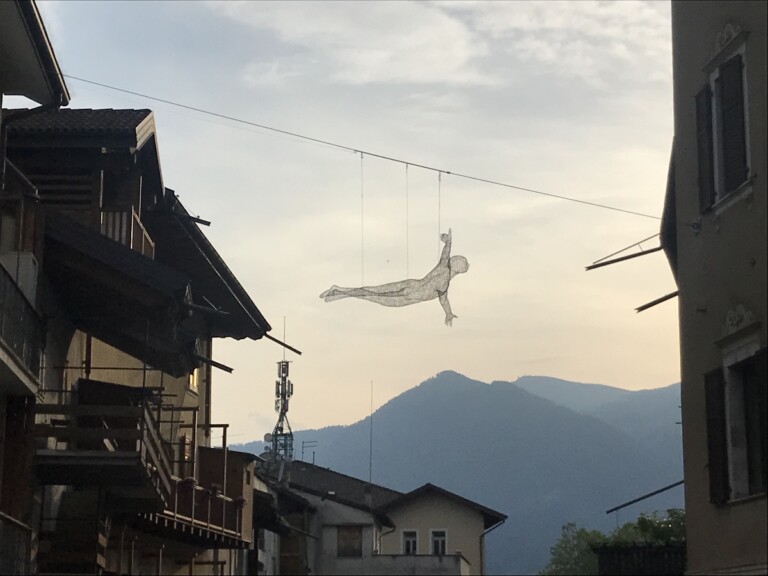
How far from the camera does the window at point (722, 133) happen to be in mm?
17125

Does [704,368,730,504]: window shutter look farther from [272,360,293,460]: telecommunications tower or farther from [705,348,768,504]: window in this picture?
[272,360,293,460]: telecommunications tower

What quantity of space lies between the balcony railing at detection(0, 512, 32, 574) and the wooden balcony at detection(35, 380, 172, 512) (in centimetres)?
139

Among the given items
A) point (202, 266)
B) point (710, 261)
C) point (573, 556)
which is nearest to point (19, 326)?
point (710, 261)

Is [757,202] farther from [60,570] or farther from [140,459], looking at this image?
[60,570]

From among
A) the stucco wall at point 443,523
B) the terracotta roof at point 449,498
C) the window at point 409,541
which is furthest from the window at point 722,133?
the window at point 409,541

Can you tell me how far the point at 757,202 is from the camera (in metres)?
16.3

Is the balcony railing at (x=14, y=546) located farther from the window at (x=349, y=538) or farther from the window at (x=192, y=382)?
the window at (x=349, y=538)

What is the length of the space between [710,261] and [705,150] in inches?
58.5

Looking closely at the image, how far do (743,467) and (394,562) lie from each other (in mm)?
48870

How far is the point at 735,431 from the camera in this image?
16984 millimetres

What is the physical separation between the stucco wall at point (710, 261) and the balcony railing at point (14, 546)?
9.00 metres

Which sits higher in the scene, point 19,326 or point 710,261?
point 710,261

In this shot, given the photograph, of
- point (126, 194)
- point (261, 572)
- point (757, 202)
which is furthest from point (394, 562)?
point (757, 202)

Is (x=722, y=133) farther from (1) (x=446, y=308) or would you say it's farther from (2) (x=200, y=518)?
(2) (x=200, y=518)
